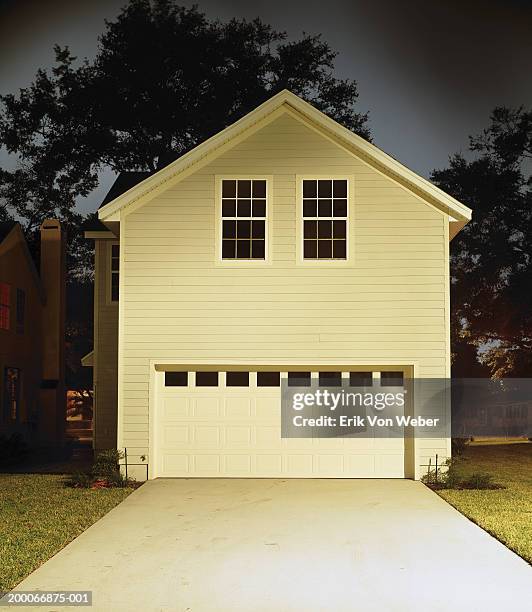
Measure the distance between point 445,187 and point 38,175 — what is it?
19.0 m

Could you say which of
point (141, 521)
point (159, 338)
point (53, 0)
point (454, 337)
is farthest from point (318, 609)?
point (53, 0)

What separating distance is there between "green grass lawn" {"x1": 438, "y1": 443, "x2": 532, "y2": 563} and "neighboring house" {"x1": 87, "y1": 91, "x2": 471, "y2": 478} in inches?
75.9

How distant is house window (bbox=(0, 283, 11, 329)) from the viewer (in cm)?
2745

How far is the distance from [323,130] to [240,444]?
6.61 meters

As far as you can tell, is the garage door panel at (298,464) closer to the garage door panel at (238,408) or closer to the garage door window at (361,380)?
the garage door panel at (238,408)

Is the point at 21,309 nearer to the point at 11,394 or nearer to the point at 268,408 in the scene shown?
the point at 11,394

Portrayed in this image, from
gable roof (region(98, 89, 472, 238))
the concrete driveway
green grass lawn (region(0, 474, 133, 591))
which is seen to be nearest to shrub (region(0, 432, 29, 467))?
green grass lawn (region(0, 474, 133, 591))

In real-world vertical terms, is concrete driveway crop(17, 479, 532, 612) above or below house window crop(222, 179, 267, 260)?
below

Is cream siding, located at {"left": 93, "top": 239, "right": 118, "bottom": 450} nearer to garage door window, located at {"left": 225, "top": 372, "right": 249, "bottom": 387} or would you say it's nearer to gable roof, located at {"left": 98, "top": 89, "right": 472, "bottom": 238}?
gable roof, located at {"left": 98, "top": 89, "right": 472, "bottom": 238}

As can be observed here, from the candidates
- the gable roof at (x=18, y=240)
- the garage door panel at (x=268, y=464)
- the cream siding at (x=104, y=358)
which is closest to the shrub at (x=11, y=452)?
the cream siding at (x=104, y=358)

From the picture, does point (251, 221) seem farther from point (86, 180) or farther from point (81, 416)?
point (81, 416)

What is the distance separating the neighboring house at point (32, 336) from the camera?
27.8 meters

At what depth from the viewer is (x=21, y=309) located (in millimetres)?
29000

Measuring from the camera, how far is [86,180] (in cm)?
4312
